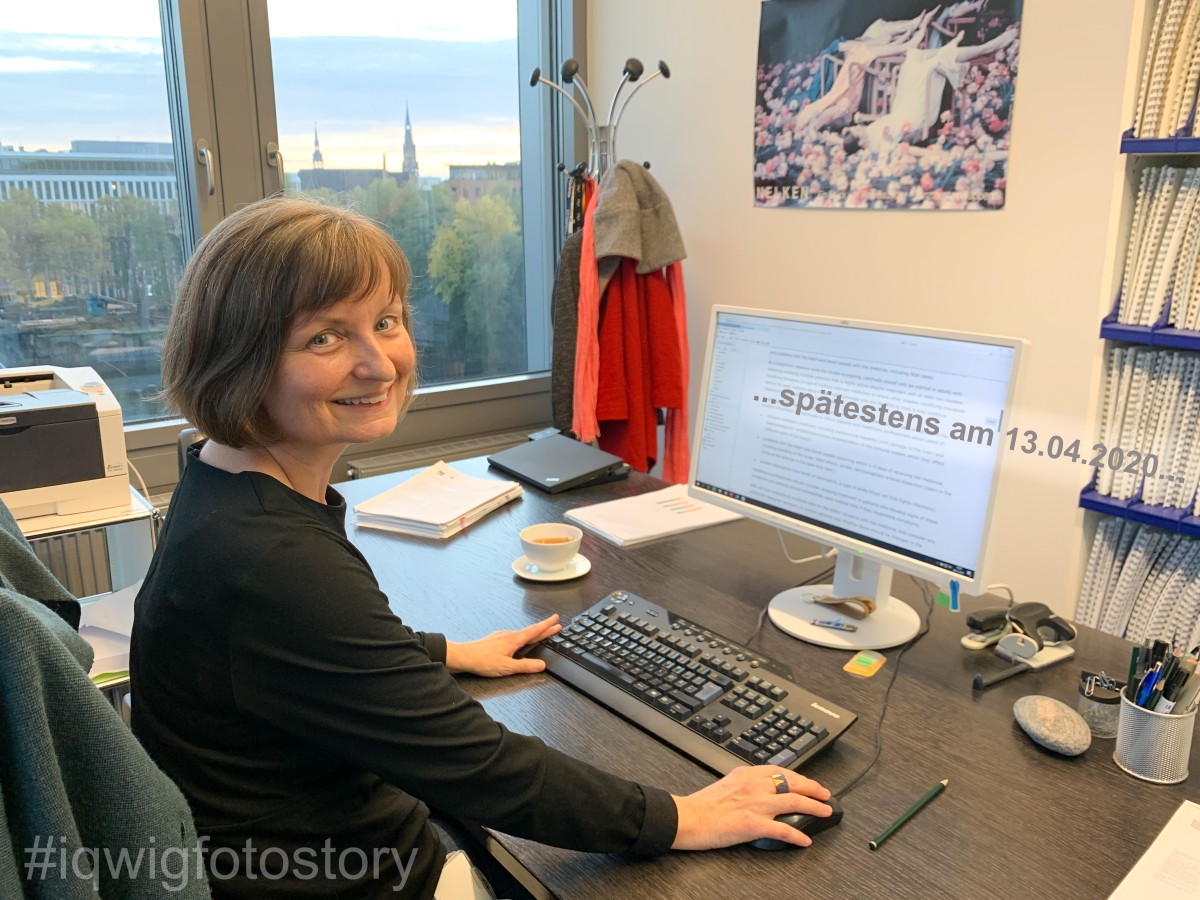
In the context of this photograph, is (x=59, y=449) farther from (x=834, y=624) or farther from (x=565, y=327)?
(x=834, y=624)

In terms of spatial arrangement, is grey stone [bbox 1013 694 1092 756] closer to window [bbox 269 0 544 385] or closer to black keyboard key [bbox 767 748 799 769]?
black keyboard key [bbox 767 748 799 769]

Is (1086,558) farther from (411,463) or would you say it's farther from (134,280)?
(134,280)

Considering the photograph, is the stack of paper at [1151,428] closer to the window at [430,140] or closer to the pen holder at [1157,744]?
the pen holder at [1157,744]

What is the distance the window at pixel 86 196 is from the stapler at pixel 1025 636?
2371 mm

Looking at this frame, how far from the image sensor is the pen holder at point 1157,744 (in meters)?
0.99

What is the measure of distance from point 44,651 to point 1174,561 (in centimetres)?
216

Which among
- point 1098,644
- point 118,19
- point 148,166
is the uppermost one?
point 118,19

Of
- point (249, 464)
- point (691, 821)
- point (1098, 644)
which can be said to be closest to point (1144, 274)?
point (1098, 644)

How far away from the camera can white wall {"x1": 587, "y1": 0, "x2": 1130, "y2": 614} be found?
7.10 ft

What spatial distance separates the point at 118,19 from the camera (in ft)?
8.30

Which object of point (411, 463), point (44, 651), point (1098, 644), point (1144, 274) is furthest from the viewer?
point (411, 463)

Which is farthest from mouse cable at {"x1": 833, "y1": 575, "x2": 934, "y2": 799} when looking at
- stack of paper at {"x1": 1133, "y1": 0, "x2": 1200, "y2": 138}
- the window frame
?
the window frame

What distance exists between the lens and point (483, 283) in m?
3.35

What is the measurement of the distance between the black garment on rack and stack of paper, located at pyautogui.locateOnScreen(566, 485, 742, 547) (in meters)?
1.08
